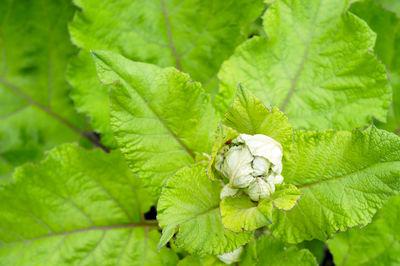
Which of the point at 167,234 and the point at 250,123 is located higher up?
the point at 250,123

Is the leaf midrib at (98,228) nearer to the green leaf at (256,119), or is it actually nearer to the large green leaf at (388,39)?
the green leaf at (256,119)

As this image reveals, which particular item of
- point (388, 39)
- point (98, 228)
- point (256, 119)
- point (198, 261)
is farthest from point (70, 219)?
point (388, 39)

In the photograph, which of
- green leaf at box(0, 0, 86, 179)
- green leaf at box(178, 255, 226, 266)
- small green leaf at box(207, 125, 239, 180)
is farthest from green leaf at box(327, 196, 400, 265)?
green leaf at box(0, 0, 86, 179)

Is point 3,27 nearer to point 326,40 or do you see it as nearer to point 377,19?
point 326,40

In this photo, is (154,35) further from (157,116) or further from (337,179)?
(337,179)

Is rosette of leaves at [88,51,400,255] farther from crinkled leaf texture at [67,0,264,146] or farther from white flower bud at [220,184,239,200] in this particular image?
crinkled leaf texture at [67,0,264,146]
